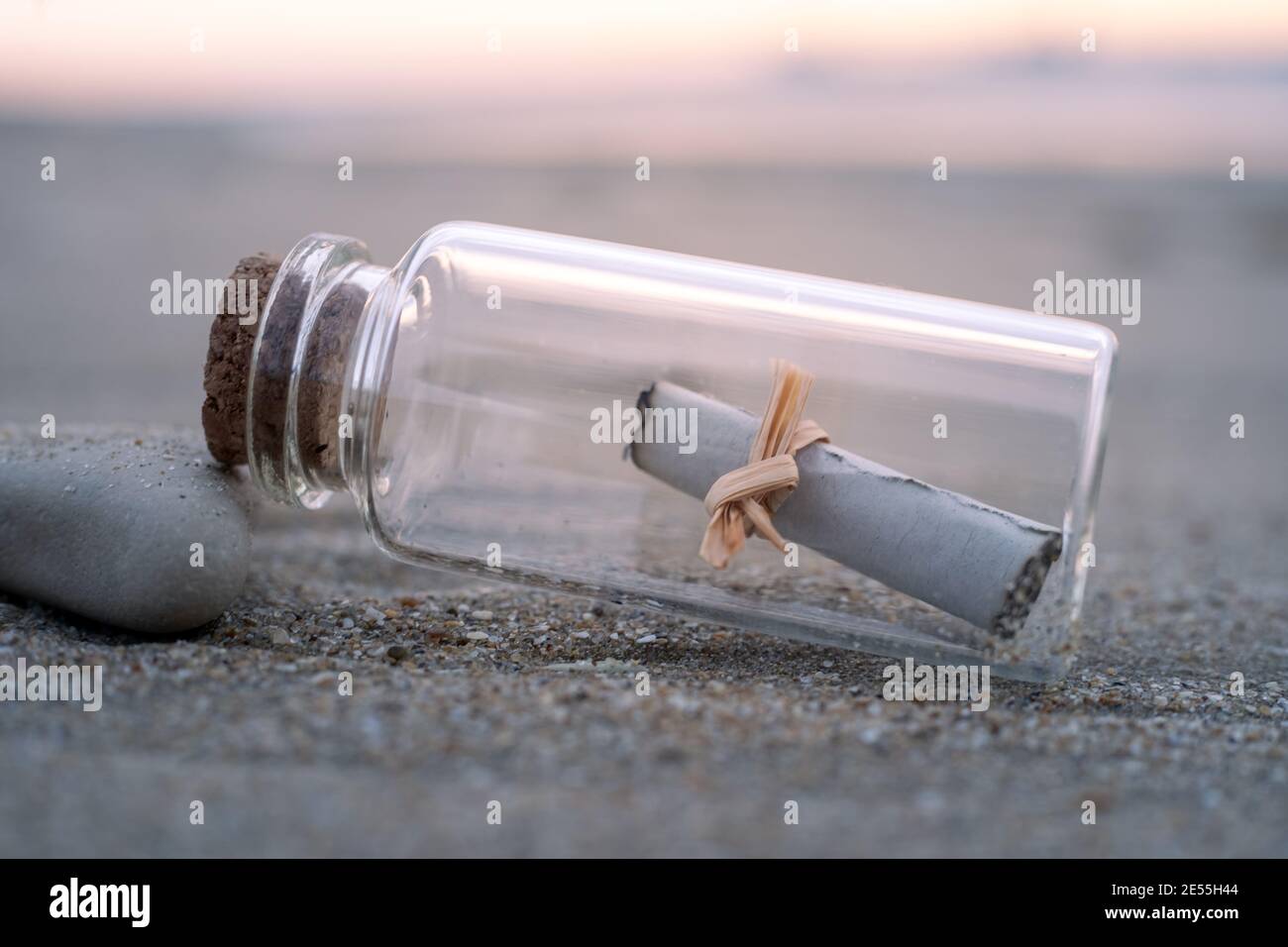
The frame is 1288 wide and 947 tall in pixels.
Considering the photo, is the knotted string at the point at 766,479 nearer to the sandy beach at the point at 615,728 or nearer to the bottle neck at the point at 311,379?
the sandy beach at the point at 615,728

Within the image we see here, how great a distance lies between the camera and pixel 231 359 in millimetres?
2428

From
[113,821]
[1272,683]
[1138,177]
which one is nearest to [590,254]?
[113,821]

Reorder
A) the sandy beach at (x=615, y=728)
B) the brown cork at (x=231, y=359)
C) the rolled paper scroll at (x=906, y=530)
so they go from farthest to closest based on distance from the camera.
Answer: the brown cork at (x=231, y=359)
the rolled paper scroll at (x=906, y=530)
the sandy beach at (x=615, y=728)

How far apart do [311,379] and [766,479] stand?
0.95 metres

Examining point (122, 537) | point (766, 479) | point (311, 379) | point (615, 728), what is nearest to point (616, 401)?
point (766, 479)

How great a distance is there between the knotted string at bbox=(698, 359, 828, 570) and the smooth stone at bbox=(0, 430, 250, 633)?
986mm

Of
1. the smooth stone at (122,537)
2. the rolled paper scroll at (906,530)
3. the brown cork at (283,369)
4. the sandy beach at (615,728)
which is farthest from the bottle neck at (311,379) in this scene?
the rolled paper scroll at (906,530)

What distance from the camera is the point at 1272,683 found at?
2635 millimetres

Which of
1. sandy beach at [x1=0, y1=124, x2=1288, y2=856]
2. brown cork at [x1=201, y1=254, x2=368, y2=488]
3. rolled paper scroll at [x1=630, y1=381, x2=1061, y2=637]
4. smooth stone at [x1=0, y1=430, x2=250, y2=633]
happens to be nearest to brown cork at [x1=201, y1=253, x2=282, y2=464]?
brown cork at [x1=201, y1=254, x2=368, y2=488]

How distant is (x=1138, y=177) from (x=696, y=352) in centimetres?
1027

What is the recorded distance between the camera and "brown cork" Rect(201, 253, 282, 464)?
7.97 ft

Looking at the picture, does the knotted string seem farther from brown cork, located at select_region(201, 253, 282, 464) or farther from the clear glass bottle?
brown cork, located at select_region(201, 253, 282, 464)

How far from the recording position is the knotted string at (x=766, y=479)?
7.67ft

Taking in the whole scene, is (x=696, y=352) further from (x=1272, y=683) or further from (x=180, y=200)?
(x=180, y=200)
